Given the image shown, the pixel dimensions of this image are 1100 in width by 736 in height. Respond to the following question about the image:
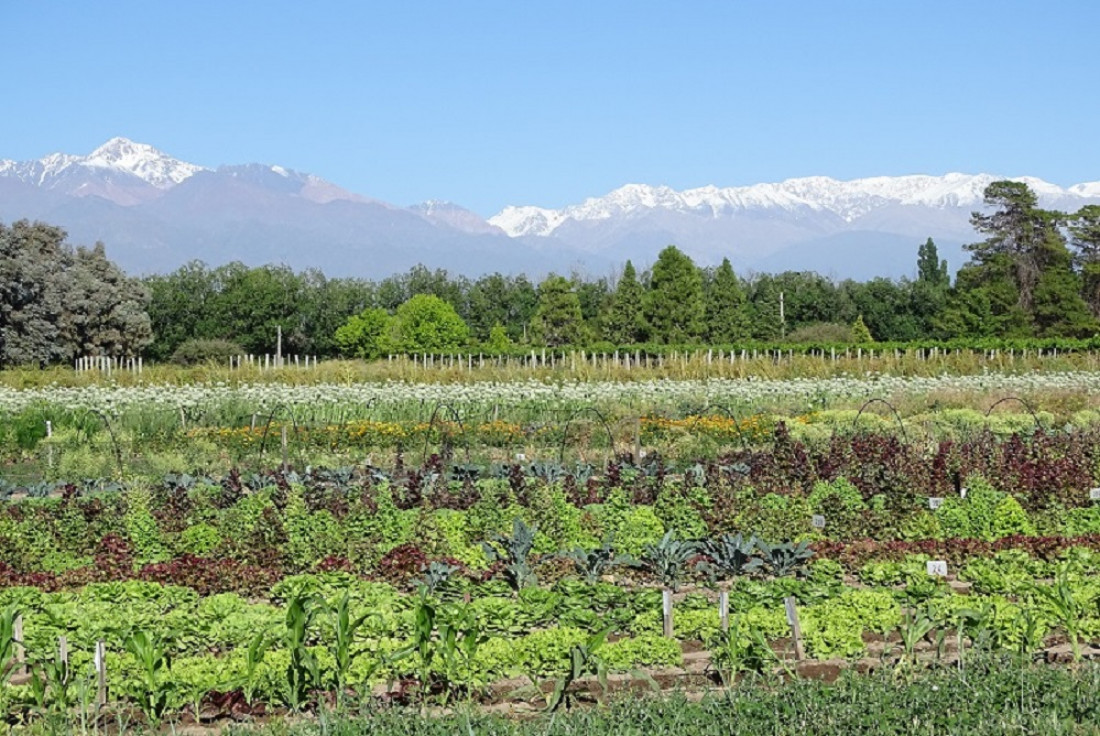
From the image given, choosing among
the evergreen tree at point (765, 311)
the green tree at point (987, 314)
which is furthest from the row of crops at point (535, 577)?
the evergreen tree at point (765, 311)

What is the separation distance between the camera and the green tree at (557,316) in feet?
155

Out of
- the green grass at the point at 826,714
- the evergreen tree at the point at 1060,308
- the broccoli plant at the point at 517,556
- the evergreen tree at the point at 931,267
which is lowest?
the green grass at the point at 826,714

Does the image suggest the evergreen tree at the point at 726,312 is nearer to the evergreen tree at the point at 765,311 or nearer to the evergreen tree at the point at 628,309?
the evergreen tree at the point at 765,311

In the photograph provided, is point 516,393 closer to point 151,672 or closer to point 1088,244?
point 151,672

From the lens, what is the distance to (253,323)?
5362cm

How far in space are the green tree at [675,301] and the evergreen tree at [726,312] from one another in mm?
3431

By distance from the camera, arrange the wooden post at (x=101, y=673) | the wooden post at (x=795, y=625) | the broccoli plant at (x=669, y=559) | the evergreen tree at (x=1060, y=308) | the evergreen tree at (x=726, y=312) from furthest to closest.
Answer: the evergreen tree at (x=726, y=312), the evergreen tree at (x=1060, y=308), the broccoli plant at (x=669, y=559), the wooden post at (x=795, y=625), the wooden post at (x=101, y=673)

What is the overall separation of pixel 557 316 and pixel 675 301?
4.49 metres

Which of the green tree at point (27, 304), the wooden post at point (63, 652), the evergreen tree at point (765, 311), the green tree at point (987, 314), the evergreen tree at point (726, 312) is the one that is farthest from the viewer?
the evergreen tree at point (765, 311)

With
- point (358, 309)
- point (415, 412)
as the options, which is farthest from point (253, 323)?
point (415, 412)

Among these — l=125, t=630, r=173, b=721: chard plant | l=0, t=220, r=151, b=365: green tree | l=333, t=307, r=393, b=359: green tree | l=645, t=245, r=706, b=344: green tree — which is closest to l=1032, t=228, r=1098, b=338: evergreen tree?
l=645, t=245, r=706, b=344: green tree

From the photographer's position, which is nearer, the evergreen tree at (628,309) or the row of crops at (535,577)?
the row of crops at (535,577)

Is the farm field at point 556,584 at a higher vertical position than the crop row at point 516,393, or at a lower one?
lower

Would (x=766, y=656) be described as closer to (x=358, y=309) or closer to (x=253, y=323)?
(x=253, y=323)
